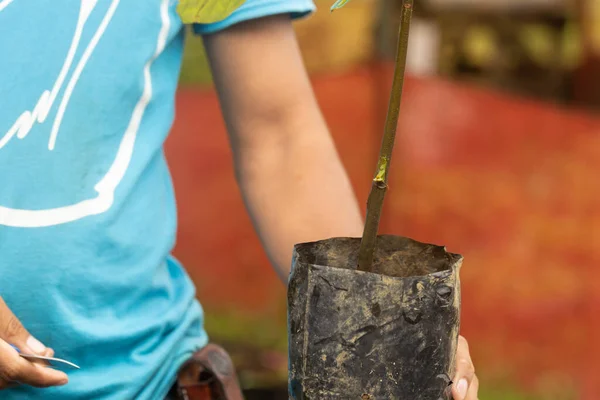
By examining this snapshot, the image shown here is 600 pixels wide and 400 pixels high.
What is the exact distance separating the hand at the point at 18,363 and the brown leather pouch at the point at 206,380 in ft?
0.97

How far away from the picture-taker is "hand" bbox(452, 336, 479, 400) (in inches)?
29.6

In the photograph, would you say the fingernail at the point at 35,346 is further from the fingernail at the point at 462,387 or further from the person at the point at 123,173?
the fingernail at the point at 462,387

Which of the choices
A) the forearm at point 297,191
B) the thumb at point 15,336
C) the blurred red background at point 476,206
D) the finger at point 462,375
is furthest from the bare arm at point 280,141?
the blurred red background at point 476,206

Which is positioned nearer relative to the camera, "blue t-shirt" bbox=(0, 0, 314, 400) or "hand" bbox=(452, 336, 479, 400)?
"hand" bbox=(452, 336, 479, 400)

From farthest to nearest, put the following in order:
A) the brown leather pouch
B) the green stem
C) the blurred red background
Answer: the blurred red background < the brown leather pouch < the green stem

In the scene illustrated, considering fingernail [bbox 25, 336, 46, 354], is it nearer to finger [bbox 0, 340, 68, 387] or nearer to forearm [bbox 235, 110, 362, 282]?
finger [bbox 0, 340, 68, 387]

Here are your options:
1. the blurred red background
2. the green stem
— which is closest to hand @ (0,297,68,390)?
the green stem

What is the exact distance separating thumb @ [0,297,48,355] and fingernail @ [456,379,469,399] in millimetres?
384

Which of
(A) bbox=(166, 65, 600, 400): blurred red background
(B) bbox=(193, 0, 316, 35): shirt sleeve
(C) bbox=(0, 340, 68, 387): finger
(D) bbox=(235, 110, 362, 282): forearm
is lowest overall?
(A) bbox=(166, 65, 600, 400): blurred red background

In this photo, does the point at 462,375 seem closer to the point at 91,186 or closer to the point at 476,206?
the point at 91,186

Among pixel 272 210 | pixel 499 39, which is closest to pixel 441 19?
pixel 499 39

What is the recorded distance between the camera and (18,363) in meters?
0.73

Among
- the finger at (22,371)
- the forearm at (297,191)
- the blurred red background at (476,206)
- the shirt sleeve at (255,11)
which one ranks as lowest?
the blurred red background at (476,206)

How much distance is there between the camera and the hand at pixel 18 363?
727mm
